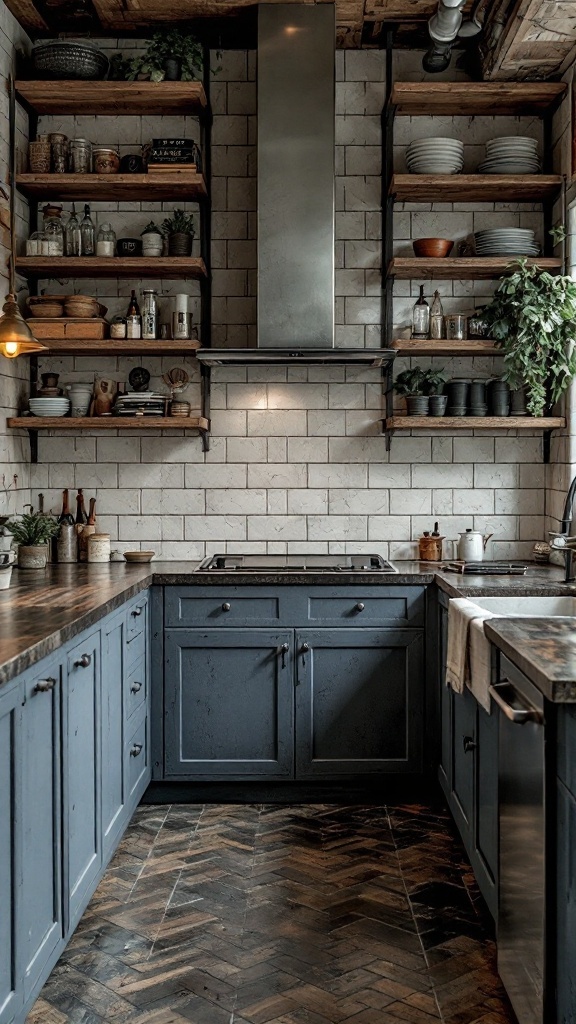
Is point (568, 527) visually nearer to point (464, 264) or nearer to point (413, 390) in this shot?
point (413, 390)

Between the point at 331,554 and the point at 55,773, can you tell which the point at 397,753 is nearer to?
the point at 331,554

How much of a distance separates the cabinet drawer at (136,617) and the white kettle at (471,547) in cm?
146

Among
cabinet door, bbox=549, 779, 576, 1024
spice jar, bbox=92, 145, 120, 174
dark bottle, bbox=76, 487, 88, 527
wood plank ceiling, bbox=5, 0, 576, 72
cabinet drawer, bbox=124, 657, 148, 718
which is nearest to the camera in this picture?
cabinet door, bbox=549, 779, 576, 1024

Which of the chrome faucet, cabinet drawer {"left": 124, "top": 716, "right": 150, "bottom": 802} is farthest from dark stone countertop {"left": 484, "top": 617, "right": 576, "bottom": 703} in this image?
cabinet drawer {"left": 124, "top": 716, "right": 150, "bottom": 802}

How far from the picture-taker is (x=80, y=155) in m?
4.25

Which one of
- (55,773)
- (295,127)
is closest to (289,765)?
(55,773)

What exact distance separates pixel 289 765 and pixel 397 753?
1.50 feet

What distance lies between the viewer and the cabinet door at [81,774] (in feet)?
8.25

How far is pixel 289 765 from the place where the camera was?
12.8 ft

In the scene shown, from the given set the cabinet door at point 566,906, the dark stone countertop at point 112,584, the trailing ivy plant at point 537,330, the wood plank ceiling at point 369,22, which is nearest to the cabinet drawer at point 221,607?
the dark stone countertop at point 112,584

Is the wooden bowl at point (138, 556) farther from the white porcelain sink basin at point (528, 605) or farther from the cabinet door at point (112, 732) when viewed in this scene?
the white porcelain sink basin at point (528, 605)

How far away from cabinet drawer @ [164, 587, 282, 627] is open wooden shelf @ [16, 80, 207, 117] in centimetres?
221

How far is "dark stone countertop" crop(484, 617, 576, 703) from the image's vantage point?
182 cm

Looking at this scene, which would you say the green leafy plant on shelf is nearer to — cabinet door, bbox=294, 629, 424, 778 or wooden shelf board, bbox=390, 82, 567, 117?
cabinet door, bbox=294, 629, 424, 778
